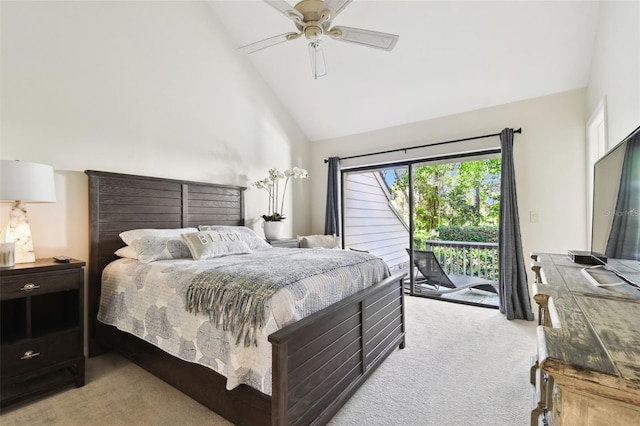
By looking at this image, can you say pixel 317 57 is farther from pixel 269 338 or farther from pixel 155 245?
pixel 269 338

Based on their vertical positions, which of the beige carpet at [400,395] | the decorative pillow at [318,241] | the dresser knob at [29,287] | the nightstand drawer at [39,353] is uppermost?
the decorative pillow at [318,241]

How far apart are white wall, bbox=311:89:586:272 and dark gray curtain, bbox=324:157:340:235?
1695 mm

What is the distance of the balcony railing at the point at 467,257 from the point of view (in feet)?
12.9

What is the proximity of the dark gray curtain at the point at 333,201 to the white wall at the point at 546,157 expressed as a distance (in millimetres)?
1695

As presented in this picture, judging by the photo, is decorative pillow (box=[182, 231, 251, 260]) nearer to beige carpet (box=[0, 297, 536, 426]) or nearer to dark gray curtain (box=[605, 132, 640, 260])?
beige carpet (box=[0, 297, 536, 426])

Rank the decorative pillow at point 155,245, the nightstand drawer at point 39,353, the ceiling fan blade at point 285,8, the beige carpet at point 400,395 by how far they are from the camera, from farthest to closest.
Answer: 1. the decorative pillow at point 155,245
2. the ceiling fan blade at point 285,8
3. the nightstand drawer at point 39,353
4. the beige carpet at point 400,395

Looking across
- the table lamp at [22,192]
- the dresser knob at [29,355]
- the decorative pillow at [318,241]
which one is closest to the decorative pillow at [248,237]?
the decorative pillow at [318,241]

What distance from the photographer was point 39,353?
1.95 m

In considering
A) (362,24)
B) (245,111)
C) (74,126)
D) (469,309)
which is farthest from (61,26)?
(469,309)

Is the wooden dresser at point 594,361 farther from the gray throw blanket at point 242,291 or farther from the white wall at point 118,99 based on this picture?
the white wall at point 118,99

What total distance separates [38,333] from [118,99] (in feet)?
6.71

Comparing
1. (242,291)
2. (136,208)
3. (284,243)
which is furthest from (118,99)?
(242,291)

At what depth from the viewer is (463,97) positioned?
12.0ft

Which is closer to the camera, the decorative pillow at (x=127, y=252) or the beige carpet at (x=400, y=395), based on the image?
the beige carpet at (x=400, y=395)
